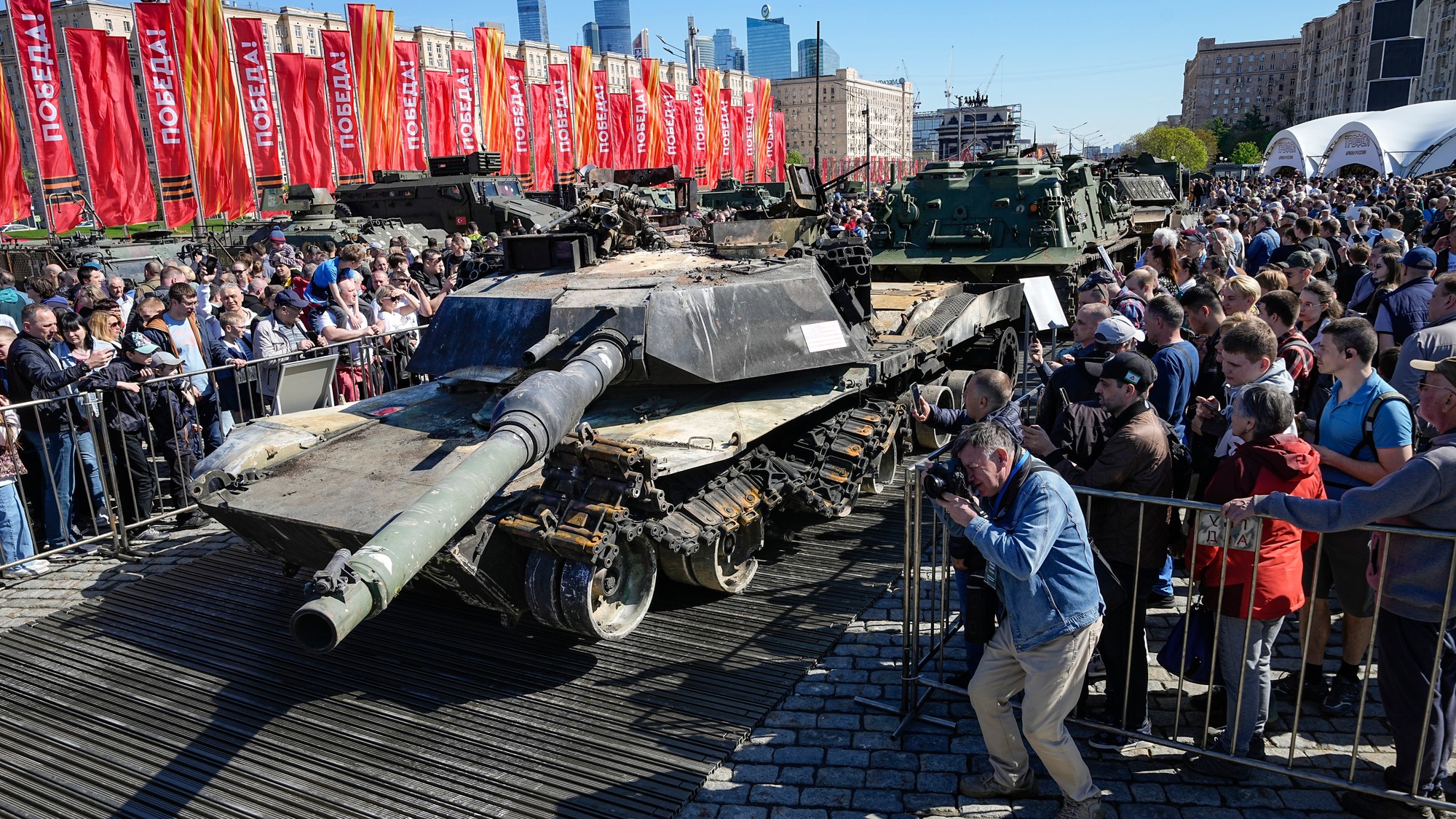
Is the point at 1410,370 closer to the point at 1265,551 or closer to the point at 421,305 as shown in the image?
the point at 1265,551

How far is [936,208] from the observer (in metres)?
15.2

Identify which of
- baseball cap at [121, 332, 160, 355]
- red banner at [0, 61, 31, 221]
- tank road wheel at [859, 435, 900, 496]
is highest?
red banner at [0, 61, 31, 221]

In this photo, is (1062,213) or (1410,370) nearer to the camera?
(1410,370)

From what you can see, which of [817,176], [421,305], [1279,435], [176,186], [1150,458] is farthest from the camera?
[176,186]

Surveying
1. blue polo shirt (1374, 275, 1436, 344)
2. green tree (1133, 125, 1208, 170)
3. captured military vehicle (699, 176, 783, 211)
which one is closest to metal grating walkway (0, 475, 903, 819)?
blue polo shirt (1374, 275, 1436, 344)

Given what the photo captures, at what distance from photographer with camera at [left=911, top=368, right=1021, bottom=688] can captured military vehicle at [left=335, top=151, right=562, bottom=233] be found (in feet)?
58.7

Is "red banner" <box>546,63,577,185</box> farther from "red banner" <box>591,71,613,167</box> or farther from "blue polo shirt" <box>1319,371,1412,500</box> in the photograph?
"blue polo shirt" <box>1319,371,1412,500</box>

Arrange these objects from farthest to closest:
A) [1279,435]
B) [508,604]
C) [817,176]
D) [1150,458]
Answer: [817,176]
[508,604]
[1150,458]
[1279,435]

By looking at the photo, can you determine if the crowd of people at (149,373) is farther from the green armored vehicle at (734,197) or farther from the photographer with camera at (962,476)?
the green armored vehicle at (734,197)

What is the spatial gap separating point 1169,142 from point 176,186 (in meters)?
76.7

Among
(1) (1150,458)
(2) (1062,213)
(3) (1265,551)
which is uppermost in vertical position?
(2) (1062,213)

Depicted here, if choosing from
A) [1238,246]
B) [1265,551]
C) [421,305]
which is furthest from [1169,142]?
[1265,551]

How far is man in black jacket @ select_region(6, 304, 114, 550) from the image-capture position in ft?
26.2

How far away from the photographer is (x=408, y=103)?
27.9m
